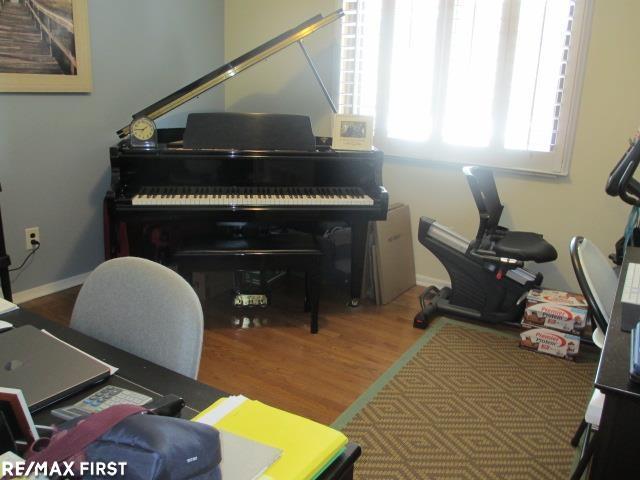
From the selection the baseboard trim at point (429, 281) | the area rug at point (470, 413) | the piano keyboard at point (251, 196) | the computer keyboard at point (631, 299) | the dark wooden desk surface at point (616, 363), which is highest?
the piano keyboard at point (251, 196)

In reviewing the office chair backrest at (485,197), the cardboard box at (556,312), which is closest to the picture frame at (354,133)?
the office chair backrest at (485,197)

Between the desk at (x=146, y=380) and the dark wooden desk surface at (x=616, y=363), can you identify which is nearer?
the desk at (x=146, y=380)

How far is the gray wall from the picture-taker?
118 inches

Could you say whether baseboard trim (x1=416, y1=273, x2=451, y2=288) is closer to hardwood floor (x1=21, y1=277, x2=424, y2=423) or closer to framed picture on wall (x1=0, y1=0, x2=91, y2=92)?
hardwood floor (x1=21, y1=277, x2=424, y2=423)

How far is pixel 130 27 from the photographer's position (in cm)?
336

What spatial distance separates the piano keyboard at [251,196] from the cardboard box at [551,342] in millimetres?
1059

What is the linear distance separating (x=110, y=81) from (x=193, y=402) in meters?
2.79

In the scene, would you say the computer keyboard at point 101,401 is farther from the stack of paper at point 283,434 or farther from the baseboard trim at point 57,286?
the baseboard trim at point 57,286

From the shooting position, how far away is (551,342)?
278 cm

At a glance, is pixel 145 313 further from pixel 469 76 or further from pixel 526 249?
pixel 469 76

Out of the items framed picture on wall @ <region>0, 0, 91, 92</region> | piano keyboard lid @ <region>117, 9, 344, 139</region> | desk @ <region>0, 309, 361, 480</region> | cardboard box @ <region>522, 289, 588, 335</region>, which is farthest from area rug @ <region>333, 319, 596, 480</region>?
framed picture on wall @ <region>0, 0, 91, 92</region>

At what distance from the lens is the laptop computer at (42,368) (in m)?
1.03

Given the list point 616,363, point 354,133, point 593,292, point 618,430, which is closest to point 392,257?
point 354,133

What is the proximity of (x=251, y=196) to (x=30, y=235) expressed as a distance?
133cm
